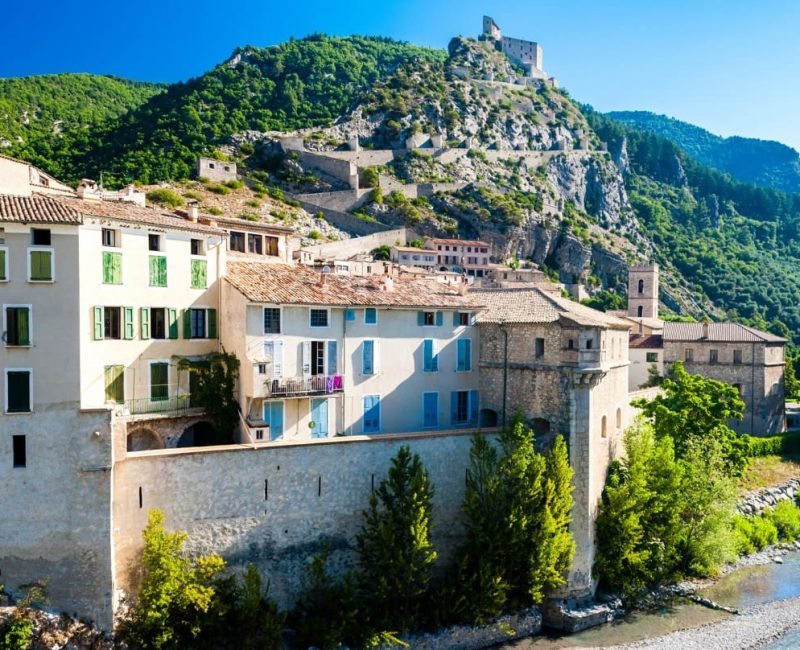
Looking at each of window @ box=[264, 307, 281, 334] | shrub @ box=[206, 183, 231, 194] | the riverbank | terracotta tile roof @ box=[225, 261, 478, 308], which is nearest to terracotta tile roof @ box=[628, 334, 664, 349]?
the riverbank

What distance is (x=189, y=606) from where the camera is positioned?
21.8m

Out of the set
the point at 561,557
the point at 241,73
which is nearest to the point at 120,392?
the point at 561,557

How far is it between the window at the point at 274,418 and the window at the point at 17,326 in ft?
28.9

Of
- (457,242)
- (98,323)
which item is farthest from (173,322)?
(457,242)

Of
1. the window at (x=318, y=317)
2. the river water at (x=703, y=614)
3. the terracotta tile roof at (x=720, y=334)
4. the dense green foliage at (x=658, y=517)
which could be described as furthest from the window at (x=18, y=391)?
the terracotta tile roof at (x=720, y=334)

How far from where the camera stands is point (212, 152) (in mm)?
102500

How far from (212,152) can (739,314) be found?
8473cm

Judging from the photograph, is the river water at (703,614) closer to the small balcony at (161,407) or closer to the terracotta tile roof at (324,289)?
the terracotta tile roof at (324,289)

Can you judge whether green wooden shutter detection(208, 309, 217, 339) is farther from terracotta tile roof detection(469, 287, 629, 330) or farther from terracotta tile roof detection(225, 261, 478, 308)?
terracotta tile roof detection(469, 287, 629, 330)

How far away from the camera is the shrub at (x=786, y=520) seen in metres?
39.4

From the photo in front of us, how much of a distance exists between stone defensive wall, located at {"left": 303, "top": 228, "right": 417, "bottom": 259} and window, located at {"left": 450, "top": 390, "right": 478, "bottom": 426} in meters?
41.0

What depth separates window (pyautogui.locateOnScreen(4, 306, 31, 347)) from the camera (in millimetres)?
20781

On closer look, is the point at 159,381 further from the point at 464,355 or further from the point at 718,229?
the point at 718,229

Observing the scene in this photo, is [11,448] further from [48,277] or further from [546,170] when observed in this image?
[546,170]
